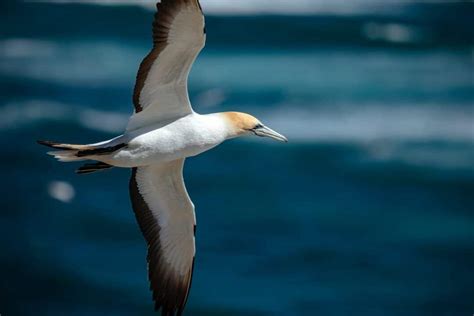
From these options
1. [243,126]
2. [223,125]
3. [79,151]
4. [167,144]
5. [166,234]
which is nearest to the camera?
[79,151]

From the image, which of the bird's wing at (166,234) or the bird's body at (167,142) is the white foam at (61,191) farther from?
the bird's body at (167,142)

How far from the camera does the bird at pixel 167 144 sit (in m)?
7.12

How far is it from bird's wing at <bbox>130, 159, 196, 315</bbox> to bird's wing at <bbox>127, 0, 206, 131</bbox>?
710mm

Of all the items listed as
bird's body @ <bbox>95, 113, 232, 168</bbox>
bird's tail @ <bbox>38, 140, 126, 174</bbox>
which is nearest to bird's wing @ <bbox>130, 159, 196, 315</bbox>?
bird's body @ <bbox>95, 113, 232, 168</bbox>

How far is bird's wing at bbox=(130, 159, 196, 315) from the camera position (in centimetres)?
801

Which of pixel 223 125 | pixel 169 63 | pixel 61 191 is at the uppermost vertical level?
pixel 169 63

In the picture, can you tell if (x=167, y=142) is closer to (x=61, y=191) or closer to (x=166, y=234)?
(x=166, y=234)

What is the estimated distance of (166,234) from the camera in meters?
8.12

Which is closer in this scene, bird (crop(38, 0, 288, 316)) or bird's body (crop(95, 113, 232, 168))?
bird (crop(38, 0, 288, 316))

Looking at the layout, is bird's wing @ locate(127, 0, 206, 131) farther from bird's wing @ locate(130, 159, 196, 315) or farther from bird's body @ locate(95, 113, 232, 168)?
bird's wing @ locate(130, 159, 196, 315)

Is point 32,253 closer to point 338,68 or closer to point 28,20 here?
point 28,20

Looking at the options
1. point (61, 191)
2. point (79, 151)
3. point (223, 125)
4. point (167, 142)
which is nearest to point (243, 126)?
point (223, 125)

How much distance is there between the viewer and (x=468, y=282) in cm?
1305

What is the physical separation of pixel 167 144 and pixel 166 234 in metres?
1.12
